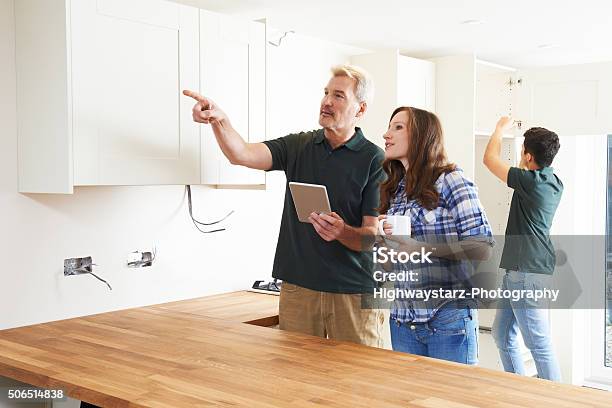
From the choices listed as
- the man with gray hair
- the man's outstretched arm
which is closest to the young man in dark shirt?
the man with gray hair

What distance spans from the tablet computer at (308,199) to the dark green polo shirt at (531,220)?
1580mm

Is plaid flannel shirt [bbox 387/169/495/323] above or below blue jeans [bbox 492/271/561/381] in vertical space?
above

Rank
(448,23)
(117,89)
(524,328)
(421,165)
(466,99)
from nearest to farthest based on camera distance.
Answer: (421,165), (117,89), (448,23), (524,328), (466,99)

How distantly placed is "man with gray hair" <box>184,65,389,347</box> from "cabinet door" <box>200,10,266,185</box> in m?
0.34

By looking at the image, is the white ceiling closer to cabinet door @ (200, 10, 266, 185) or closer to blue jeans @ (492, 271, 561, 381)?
cabinet door @ (200, 10, 266, 185)

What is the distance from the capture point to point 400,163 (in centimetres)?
275

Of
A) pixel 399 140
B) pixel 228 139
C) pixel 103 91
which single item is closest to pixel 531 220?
pixel 399 140

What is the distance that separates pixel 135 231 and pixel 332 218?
1149 millimetres

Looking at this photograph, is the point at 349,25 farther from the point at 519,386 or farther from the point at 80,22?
the point at 519,386

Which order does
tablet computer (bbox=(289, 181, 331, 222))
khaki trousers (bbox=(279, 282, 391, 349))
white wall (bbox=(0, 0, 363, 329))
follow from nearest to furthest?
tablet computer (bbox=(289, 181, 331, 222)), khaki trousers (bbox=(279, 282, 391, 349)), white wall (bbox=(0, 0, 363, 329))

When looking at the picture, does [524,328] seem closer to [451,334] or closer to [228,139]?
[451,334]

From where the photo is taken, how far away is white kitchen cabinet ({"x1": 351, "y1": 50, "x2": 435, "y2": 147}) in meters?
4.41

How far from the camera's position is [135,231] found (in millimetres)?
3441

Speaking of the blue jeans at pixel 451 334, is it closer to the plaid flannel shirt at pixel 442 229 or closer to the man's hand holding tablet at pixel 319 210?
the plaid flannel shirt at pixel 442 229
